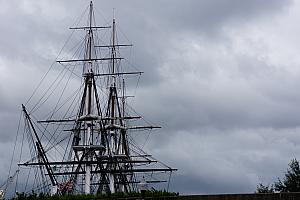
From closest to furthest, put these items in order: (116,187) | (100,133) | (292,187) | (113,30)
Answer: (292,187) < (100,133) < (116,187) < (113,30)

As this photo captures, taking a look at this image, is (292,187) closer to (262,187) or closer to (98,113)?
(262,187)

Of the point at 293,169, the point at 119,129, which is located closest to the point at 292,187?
the point at 293,169

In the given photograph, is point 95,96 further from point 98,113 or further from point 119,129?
point 119,129

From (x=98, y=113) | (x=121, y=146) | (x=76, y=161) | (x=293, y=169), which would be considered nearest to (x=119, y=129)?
(x=121, y=146)

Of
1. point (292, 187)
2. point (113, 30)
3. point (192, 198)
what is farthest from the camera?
point (113, 30)

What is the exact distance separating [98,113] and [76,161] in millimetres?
10243

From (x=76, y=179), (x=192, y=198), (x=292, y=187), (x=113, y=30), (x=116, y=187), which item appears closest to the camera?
(x=192, y=198)

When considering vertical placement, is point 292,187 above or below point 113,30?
below

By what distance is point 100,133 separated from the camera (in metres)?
101

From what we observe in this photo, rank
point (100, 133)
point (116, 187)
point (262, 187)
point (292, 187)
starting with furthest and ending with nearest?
point (116, 187) < point (100, 133) < point (262, 187) < point (292, 187)

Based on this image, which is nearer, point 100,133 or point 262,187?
point 262,187

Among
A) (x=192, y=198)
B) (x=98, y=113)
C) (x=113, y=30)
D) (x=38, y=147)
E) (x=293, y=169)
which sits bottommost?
(x=192, y=198)

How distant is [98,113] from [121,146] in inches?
986

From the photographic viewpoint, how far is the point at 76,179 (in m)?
93.2
